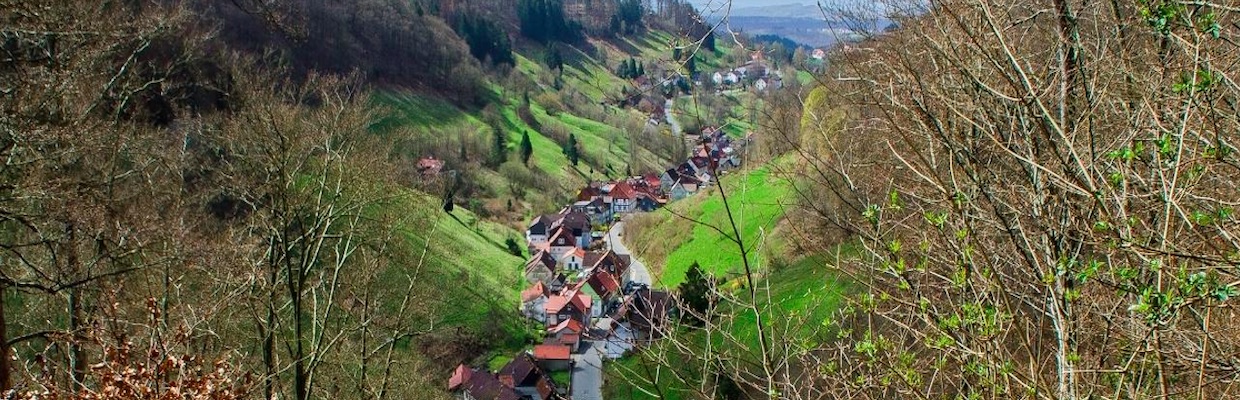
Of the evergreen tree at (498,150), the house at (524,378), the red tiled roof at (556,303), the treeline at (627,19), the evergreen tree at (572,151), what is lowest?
the treeline at (627,19)

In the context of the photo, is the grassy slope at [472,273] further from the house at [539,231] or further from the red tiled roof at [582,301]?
the house at [539,231]

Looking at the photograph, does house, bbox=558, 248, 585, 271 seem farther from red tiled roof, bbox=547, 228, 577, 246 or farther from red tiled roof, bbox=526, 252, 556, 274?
red tiled roof, bbox=526, 252, 556, 274

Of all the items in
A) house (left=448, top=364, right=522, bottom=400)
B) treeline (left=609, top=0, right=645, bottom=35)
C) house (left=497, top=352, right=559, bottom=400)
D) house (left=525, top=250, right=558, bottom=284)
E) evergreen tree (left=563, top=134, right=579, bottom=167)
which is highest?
house (left=448, top=364, right=522, bottom=400)

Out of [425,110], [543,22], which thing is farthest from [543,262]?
[543,22]

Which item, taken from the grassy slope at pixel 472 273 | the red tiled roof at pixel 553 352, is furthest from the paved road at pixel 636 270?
the grassy slope at pixel 472 273

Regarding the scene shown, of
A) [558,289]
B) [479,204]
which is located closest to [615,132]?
[479,204]

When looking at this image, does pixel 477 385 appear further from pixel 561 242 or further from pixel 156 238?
pixel 561 242

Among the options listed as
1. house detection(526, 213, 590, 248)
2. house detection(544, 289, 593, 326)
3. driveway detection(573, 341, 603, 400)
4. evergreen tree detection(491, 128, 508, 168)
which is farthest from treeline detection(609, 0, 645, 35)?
driveway detection(573, 341, 603, 400)
